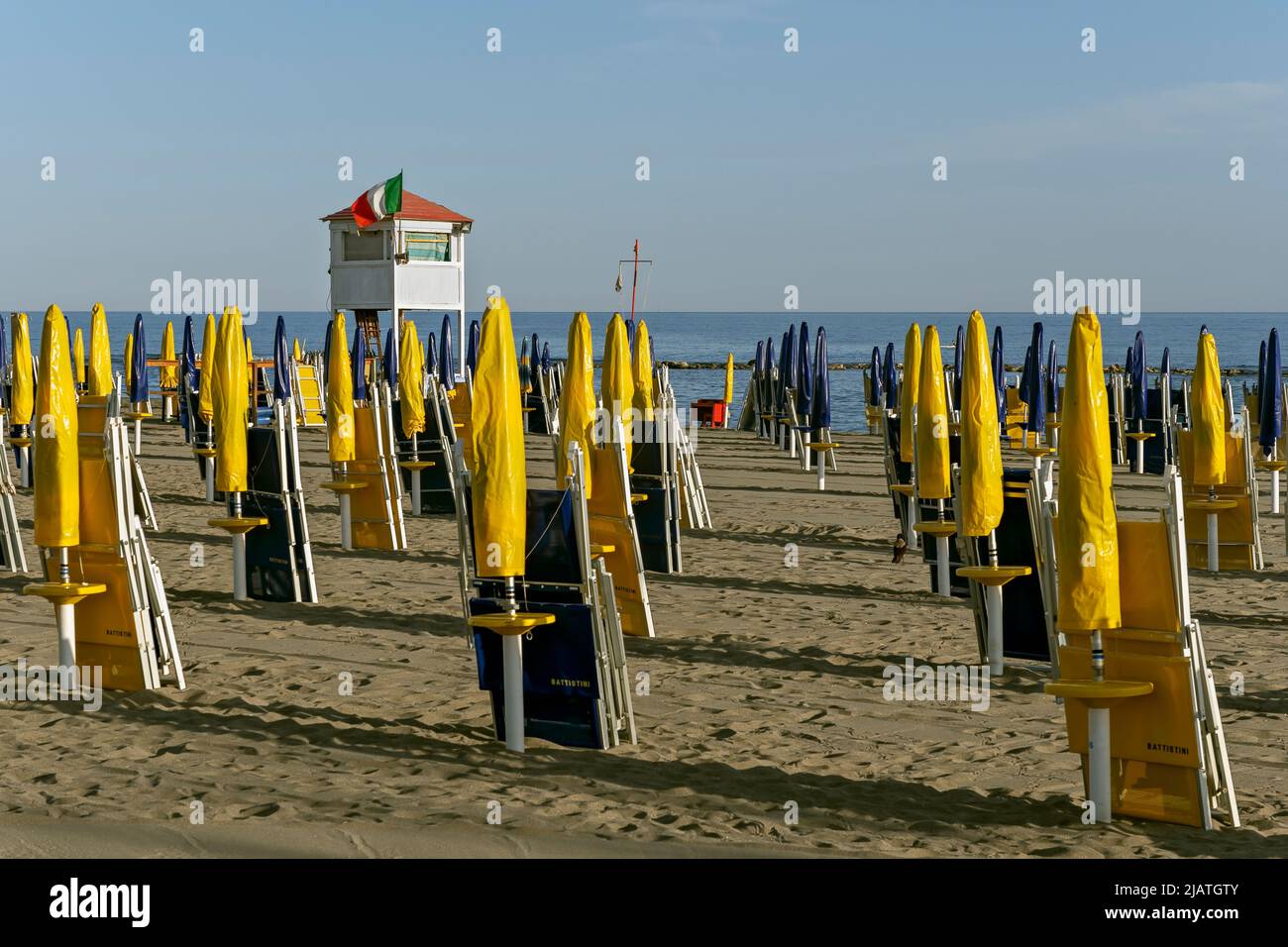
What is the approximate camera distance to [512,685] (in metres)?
7.91

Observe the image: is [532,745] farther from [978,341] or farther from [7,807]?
[978,341]

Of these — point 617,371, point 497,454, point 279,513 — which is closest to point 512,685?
point 497,454

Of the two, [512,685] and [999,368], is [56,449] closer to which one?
[512,685]

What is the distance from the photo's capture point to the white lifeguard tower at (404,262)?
33.7 m

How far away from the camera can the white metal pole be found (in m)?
6.62

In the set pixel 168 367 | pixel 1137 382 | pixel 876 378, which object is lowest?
pixel 1137 382

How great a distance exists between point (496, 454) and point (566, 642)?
1109mm

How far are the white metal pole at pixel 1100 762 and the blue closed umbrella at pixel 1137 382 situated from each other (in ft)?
62.5

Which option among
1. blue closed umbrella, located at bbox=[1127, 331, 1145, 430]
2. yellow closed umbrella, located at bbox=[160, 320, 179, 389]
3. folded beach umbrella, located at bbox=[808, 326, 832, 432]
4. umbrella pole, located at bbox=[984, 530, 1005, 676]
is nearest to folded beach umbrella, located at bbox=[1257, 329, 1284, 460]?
folded beach umbrella, located at bbox=[808, 326, 832, 432]

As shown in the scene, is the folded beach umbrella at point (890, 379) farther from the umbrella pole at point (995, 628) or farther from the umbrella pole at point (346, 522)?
the umbrella pole at point (995, 628)

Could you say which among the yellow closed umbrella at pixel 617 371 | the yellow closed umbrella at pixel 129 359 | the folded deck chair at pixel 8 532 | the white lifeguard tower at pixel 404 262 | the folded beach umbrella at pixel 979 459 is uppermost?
the white lifeguard tower at pixel 404 262

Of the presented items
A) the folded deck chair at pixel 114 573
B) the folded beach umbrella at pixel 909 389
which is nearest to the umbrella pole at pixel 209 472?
the folded beach umbrella at pixel 909 389

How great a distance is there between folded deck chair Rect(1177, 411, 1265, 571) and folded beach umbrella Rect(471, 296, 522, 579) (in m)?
8.54

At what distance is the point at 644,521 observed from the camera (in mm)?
14039
